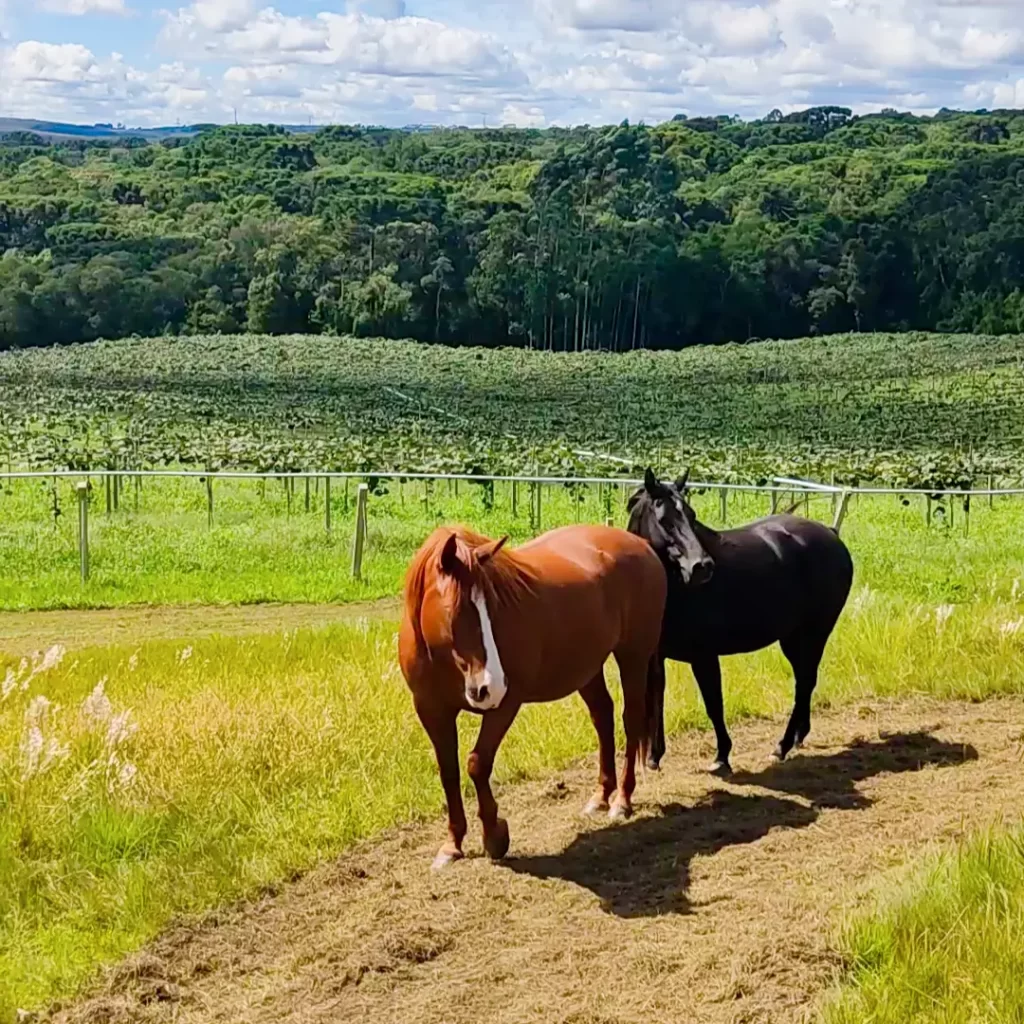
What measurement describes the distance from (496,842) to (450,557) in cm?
134

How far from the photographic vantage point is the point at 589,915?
223 inches

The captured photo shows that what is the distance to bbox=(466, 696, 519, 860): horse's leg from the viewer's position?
6.12m

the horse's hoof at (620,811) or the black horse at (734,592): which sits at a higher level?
the black horse at (734,592)

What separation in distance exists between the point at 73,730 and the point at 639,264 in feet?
303

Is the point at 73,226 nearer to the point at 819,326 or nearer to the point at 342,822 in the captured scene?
the point at 819,326

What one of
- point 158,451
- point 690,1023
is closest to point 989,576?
point 690,1023

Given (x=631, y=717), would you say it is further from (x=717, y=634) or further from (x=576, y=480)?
(x=576, y=480)

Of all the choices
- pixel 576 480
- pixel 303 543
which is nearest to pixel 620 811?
pixel 576 480

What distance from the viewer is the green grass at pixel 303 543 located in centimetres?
1680

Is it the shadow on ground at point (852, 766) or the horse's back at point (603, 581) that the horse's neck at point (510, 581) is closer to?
the horse's back at point (603, 581)

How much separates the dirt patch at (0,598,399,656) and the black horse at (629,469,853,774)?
680cm

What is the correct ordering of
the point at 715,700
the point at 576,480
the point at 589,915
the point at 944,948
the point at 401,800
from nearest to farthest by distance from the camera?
the point at 944,948
the point at 589,915
the point at 401,800
the point at 715,700
the point at 576,480

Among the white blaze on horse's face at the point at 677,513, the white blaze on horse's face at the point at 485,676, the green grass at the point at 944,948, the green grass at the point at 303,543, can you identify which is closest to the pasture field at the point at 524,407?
the green grass at the point at 303,543

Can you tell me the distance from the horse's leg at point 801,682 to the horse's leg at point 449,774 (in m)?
2.50
